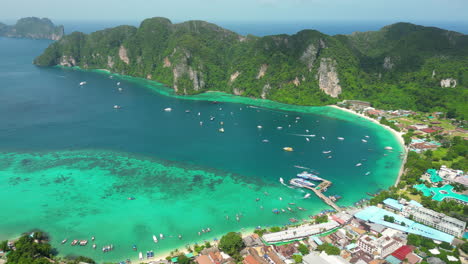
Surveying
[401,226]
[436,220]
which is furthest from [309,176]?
[436,220]

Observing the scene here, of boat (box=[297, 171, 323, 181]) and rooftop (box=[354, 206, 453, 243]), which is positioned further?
boat (box=[297, 171, 323, 181])

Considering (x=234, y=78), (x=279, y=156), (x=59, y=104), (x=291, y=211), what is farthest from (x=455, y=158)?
(x=59, y=104)

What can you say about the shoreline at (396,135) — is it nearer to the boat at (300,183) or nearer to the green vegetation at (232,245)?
the boat at (300,183)

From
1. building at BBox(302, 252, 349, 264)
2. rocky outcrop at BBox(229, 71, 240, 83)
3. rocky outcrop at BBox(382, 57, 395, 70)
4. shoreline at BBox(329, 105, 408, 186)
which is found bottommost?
building at BBox(302, 252, 349, 264)

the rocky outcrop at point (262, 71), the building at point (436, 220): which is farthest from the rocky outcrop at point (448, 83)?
the building at point (436, 220)

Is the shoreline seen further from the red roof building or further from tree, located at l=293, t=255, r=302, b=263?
tree, located at l=293, t=255, r=302, b=263

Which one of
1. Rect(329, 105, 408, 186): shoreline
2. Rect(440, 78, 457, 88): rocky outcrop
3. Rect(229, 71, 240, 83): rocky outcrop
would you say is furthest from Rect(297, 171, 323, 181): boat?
Rect(440, 78, 457, 88): rocky outcrop

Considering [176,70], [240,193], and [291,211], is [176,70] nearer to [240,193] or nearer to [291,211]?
[240,193]
